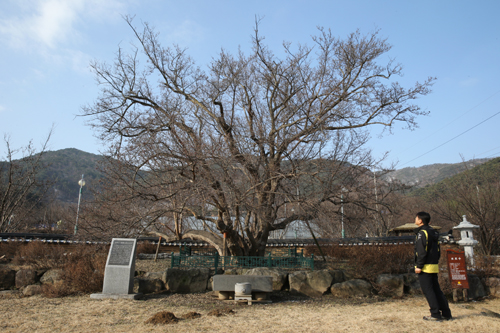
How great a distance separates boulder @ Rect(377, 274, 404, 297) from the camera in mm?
8977

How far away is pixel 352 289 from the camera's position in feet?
29.4

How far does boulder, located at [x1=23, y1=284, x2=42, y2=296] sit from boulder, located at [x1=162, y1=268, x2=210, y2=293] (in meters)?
3.24

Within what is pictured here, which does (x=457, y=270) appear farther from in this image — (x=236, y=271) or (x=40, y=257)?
(x=40, y=257)

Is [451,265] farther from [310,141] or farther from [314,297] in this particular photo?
[310,141]

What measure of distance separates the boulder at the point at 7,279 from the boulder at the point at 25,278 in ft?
0.43

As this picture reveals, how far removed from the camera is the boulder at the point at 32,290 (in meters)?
8.88

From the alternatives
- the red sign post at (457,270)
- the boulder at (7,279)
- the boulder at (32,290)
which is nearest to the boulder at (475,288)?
the red sign post at (457,270)

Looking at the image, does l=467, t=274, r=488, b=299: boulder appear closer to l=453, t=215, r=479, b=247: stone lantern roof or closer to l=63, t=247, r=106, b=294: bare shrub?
l=453, t=215, r=479, b=247: stone lantern roof

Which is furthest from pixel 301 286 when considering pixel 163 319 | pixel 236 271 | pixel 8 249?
pixel 8 249

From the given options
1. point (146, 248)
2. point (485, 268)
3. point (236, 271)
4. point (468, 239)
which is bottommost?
point (236, 271)

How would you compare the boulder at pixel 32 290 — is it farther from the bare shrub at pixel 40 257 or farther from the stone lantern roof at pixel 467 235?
the stone lantern roof at pixel 467 235

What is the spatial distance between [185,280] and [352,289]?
4.49 metres

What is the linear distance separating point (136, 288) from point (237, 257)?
302 centimetres

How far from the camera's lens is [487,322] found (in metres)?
5.57
